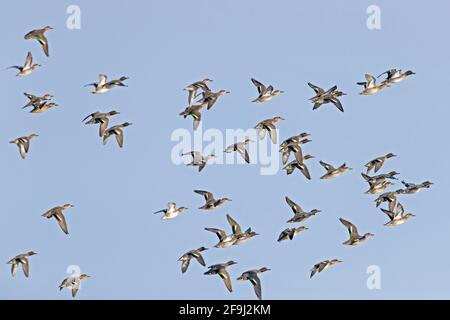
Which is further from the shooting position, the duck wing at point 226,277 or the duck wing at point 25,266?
the duck wing at point 25,266

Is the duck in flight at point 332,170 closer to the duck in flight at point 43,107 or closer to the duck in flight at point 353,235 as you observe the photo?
the duck in flight at point 353,235

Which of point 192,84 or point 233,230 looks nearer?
point 233,230

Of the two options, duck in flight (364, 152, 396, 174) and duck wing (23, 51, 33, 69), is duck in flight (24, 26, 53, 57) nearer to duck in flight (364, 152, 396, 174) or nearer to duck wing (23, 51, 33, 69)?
duck wing (23, 51, 33, 69)

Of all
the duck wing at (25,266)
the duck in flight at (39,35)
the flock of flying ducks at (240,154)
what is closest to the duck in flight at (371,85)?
the flock of flying ducks at (240,154)

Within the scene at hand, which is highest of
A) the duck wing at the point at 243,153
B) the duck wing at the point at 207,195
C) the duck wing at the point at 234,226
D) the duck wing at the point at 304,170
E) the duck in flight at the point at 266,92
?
the duck in flight at the point at 266,92

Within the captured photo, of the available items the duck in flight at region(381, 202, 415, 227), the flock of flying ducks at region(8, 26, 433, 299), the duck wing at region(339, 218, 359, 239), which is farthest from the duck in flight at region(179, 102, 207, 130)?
the duck in flight at region(381, 202, 415, 227)

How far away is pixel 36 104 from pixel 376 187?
45.3 feet

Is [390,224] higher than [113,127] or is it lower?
lower

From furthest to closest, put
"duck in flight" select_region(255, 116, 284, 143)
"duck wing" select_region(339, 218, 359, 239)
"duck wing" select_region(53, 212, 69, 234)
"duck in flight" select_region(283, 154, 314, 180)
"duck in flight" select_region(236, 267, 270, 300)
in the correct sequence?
"duck in flight" select_region(255, 116, 284, 143)
"duck wing" select_region(339, 218, 359, 239)
"duck in flight" select_region(283, 154, 314, 180)
"duck wing" select_region(53, 212, 69, 234)
"duck in flight" select_region(236, 267, 270, 300)

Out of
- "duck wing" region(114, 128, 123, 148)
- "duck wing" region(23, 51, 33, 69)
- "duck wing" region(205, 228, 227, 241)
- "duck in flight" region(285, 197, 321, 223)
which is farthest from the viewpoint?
"duck wing" region(114, 128, 123, 148)

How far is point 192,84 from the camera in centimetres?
5834
